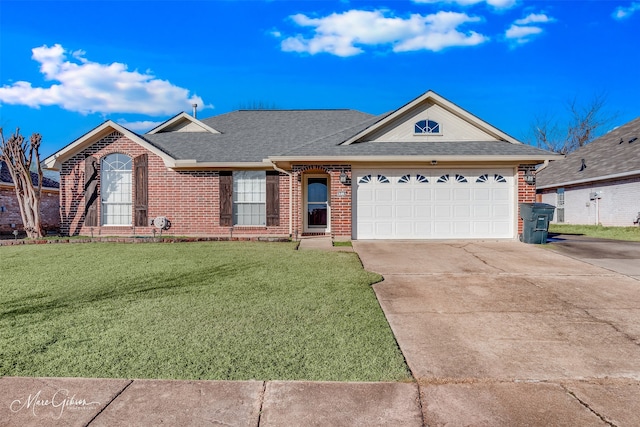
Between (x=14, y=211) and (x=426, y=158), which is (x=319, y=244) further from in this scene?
(x=14, y=211)

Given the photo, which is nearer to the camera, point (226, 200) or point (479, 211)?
point (479, 211)

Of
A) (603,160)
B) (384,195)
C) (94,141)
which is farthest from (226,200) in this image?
(603,160)

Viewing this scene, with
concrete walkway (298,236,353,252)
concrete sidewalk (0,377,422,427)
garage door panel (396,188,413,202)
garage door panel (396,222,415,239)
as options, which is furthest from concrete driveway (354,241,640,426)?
garage door panel (396,188,413,202)

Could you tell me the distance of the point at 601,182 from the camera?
20078 mm

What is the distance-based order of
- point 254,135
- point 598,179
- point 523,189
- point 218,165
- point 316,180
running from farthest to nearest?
point 598,179 < point 254,135 < point 316,180 < point 218,165 < point 523,189

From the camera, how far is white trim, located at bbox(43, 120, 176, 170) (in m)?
13.3

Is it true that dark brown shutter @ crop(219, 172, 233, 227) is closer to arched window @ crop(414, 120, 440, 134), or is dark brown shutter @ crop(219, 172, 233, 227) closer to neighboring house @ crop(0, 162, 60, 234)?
arched window @ crop(414, 120, 440, 134)

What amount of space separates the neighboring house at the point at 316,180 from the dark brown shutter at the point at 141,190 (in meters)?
0.04

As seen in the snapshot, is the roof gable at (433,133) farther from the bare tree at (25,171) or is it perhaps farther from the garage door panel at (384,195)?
the bare tree at (25,171)

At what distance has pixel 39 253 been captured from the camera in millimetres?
9414

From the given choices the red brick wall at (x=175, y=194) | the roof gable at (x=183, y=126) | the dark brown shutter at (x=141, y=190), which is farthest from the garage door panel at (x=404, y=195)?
the dark brown shutter at (x=141, y=190)

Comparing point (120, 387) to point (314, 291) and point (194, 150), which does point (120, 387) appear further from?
point (194, 150)

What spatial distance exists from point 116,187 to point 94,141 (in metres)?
1.86
